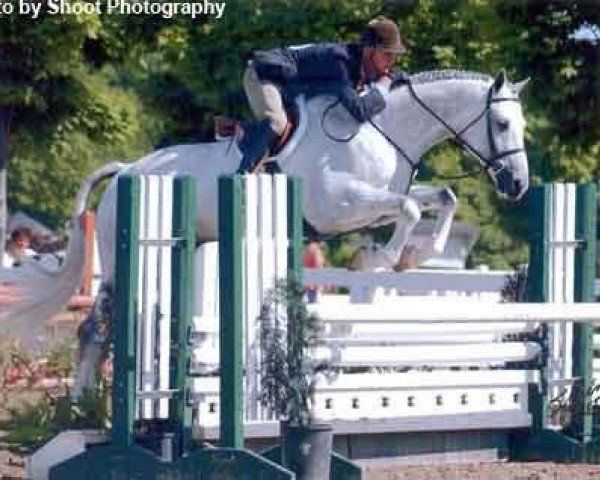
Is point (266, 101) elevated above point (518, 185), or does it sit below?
above

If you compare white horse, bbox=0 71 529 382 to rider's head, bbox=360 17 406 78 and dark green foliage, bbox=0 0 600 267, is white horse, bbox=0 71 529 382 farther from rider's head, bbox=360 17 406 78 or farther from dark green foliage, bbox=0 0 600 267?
dark green foliage, bbox=0 0 600 267

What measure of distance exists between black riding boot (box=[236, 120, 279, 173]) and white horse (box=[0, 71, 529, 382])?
91 mm

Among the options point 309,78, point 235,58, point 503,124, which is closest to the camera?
point 503,124

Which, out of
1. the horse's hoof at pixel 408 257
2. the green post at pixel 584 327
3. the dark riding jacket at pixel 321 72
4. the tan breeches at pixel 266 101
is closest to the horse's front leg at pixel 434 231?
the horse's hoof at pixel 408 257

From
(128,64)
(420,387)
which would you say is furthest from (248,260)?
(128,64)

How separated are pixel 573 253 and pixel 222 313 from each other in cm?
210

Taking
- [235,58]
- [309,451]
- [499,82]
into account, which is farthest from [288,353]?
[235,58]

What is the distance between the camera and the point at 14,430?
32.2 feet

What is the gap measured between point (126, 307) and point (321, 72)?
101 inches

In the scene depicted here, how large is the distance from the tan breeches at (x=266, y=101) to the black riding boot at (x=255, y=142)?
3cm

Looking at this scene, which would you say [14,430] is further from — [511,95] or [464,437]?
[511,95]

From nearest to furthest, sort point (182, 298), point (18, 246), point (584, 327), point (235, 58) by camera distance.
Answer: point (182, 298)
point (584, 327)
point (18, 246)
point (235, 58)

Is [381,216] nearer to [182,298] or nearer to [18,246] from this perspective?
[182,298]

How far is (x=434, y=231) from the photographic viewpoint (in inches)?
419
